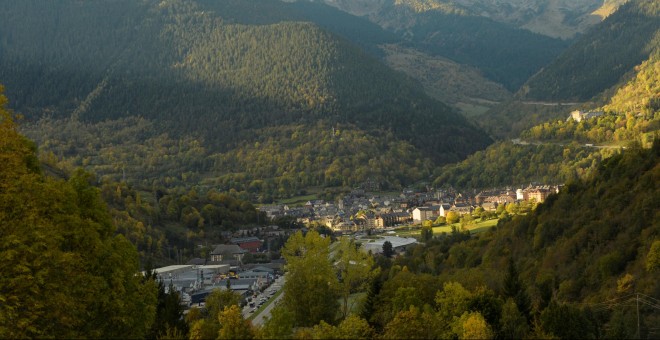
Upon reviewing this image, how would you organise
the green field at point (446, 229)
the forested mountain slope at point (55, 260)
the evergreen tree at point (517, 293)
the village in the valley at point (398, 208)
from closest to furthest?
the forested mountain slope at point (55, 260)
the evergreen tree at point (517, 293)
the green field at point (446, 229)
the village in the valley at point (398, 208)

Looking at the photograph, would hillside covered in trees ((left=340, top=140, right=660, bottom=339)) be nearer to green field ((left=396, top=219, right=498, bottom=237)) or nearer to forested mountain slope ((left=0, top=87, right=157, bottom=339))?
forested mountain slope ((left=0, top=87, right=157, bottom=339))

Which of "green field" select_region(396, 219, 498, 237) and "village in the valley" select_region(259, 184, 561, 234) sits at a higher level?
"village in the valley" select_region(259, 184, 561, 234)

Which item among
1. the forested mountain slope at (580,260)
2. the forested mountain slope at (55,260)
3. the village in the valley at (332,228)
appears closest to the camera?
the forested mountain slope at (55,260)

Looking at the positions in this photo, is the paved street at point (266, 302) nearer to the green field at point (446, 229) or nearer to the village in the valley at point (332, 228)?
the village in the valley at point (332, 228)

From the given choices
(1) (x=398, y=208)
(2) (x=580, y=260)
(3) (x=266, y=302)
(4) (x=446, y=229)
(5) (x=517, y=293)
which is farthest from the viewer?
(1) (x=398, y=208)

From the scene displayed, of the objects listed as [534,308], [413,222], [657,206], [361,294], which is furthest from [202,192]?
[534,308]

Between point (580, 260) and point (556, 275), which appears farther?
point (580, 260)

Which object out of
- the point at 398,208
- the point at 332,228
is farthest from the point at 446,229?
the point at 398,208

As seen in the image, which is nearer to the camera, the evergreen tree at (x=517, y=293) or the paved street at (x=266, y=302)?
the evergreen tree at (x=517, y=293)

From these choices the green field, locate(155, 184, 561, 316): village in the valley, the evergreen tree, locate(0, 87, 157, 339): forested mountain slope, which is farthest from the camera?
the green field

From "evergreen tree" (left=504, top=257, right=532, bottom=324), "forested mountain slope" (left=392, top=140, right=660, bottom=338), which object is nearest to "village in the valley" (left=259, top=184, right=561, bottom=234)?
"forested mountain slope" (left=392, top=140, right=660, bottom=338)

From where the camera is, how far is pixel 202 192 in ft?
596

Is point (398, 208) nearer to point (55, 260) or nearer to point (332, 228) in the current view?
point (332, 228)

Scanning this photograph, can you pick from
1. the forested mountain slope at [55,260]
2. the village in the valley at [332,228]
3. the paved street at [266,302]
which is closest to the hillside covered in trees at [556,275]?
the paved street at [266,302]
